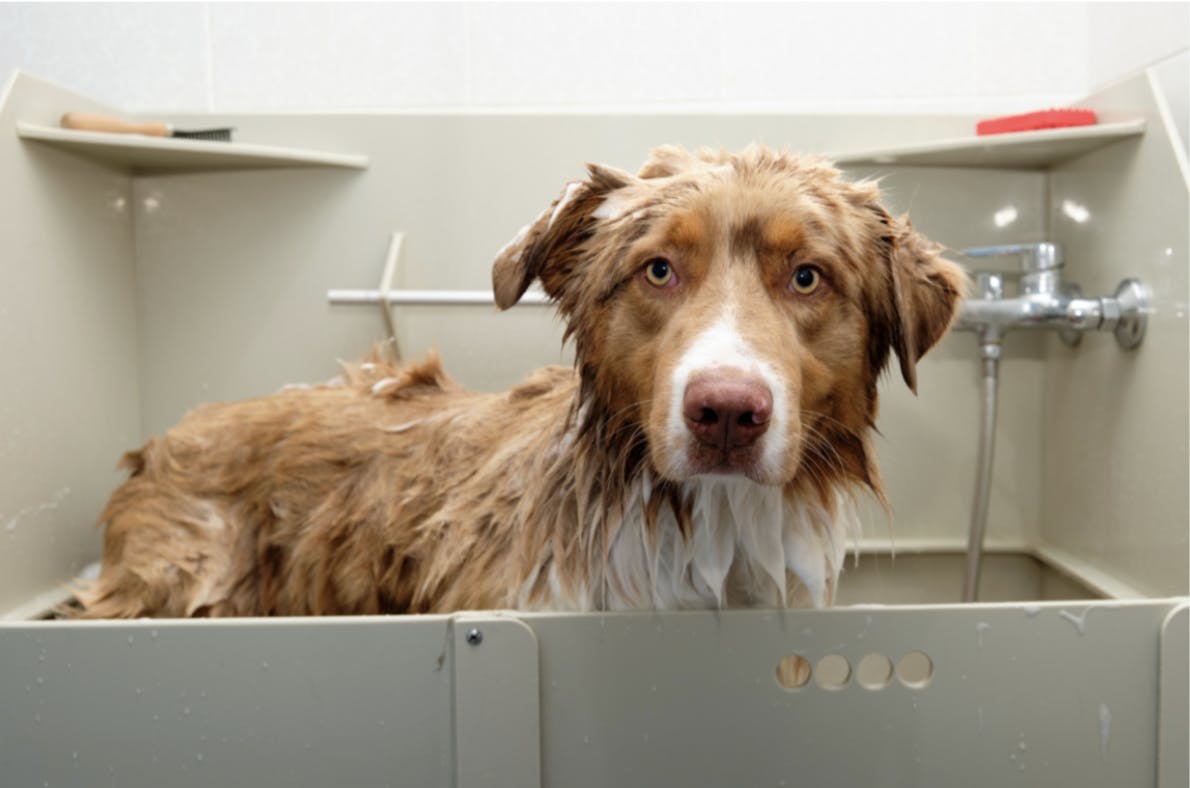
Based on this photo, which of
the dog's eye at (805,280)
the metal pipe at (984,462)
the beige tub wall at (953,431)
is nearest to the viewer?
the dog's eye at (805,280)

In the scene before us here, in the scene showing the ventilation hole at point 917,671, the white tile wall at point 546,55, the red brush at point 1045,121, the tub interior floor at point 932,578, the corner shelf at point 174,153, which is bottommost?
the tub interior floor at point 932,578

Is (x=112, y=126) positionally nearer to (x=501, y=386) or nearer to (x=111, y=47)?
(x=111, y=47)

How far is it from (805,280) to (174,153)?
4.32 ft

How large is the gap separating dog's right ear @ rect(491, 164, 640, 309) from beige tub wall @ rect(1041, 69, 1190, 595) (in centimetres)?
100

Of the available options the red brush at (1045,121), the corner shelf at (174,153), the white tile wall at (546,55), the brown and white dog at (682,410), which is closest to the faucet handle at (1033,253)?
the red brush at (1045,121)

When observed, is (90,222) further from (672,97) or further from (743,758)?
(743,758)

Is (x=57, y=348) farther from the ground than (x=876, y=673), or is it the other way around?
(x=57, y=348)

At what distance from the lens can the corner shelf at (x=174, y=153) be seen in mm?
1746

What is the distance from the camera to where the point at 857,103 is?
212 centimetres

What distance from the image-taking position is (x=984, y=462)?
74.9 inches

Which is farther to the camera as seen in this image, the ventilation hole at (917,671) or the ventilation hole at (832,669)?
the ventilation hole at (832,669)

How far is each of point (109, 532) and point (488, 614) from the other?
3.31ft

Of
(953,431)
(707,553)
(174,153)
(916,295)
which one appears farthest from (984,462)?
(174,153)

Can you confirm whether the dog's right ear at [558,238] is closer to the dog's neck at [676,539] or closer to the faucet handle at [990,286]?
the dog's neck at [676,539]
